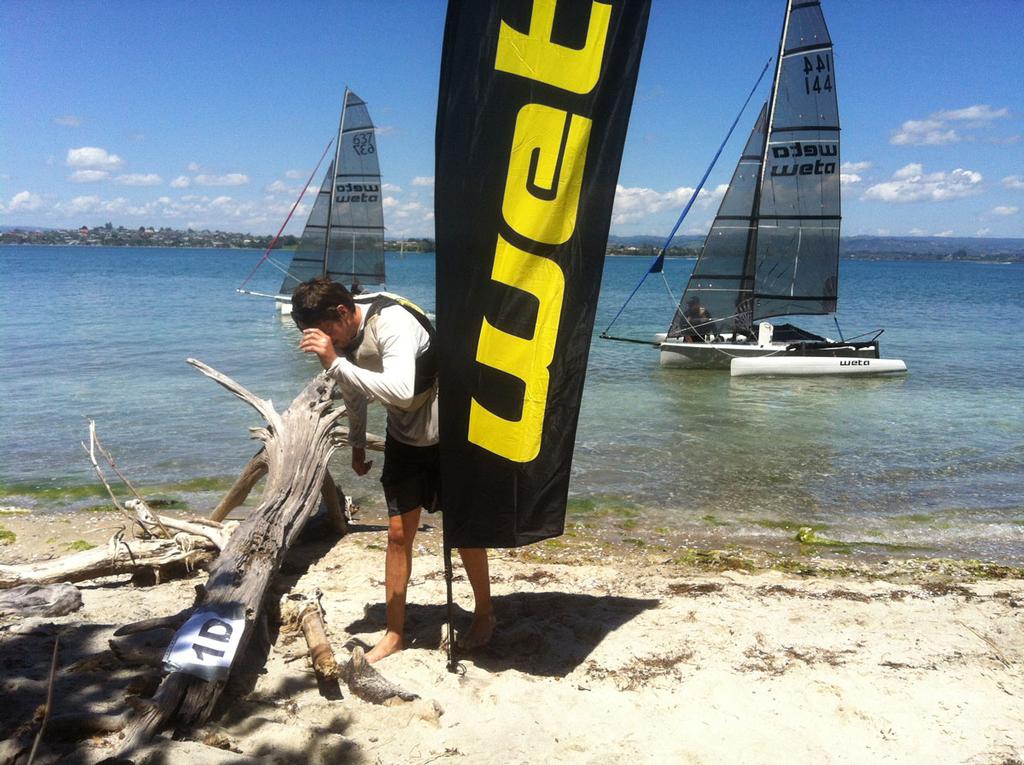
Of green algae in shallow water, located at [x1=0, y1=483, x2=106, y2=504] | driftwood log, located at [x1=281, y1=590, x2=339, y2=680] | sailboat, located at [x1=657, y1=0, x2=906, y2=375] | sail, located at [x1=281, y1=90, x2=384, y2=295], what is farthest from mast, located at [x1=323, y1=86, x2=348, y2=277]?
driftwood log, located at [x1=281, y1=590, x2=339, y2=680]

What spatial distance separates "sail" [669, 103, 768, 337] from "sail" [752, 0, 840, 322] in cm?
30

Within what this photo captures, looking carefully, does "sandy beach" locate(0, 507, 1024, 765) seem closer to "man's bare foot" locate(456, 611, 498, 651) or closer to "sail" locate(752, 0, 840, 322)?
"man's bare foot" locate(456, 611, 498, 651)

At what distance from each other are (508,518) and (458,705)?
33.5 inches

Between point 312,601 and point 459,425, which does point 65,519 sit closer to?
point 312,601

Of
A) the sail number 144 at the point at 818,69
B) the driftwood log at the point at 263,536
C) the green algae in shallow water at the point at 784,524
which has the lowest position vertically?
the green algae in shallow water at the point at 784,524

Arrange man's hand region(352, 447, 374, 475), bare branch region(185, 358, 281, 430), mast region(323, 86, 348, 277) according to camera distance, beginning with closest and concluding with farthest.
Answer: man's hand region(352, 447, 374, 475), bare branch region(185, 358, 281, 430), mast region(323, 86, 348, 277)

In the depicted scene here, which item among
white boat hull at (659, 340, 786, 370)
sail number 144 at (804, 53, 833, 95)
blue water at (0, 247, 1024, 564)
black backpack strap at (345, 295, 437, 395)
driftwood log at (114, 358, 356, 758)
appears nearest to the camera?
driftwood log at (114, 358, 356, 758)

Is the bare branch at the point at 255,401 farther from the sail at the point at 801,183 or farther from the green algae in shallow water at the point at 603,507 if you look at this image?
the sail at the point at 801,183

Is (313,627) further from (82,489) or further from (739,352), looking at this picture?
(739,352)

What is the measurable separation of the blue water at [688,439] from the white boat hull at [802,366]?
41cm

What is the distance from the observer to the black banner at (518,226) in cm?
324

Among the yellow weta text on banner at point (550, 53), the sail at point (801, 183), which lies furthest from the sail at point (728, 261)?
the yellow weta text on banner at point (550, 53)

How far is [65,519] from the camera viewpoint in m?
7.29

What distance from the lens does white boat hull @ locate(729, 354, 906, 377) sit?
58.3 ft
